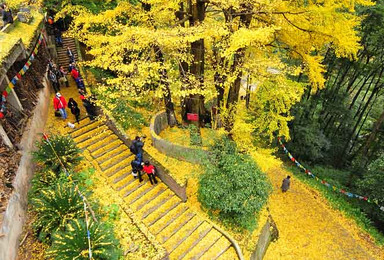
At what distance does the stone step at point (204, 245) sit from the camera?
8.73 metres

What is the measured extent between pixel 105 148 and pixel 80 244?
17.6ft

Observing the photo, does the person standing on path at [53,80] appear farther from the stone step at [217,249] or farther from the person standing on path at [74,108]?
the stone step at [217,249]

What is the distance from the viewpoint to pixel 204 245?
909 cm

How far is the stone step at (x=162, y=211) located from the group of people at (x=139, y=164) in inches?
41.8

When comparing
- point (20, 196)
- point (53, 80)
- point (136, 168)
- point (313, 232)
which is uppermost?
point (53, 80)

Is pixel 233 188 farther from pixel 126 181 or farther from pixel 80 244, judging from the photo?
pixel 80 244

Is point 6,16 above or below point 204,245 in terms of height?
above

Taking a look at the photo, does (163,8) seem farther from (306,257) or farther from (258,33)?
(306,257)

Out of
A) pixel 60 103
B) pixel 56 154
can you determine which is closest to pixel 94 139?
pixel 60 103

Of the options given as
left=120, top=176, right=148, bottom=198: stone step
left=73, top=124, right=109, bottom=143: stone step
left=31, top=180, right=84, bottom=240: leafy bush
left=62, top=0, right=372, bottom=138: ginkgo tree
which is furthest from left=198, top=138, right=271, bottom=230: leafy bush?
left=73, top=124, right=109, bottom=143: stone step

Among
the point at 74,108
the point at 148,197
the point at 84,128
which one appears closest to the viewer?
the point at 148,197

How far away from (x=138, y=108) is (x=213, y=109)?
162 inches

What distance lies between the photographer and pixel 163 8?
988 centimetres

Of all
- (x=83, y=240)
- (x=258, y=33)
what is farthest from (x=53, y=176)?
(x=258, y=33)
